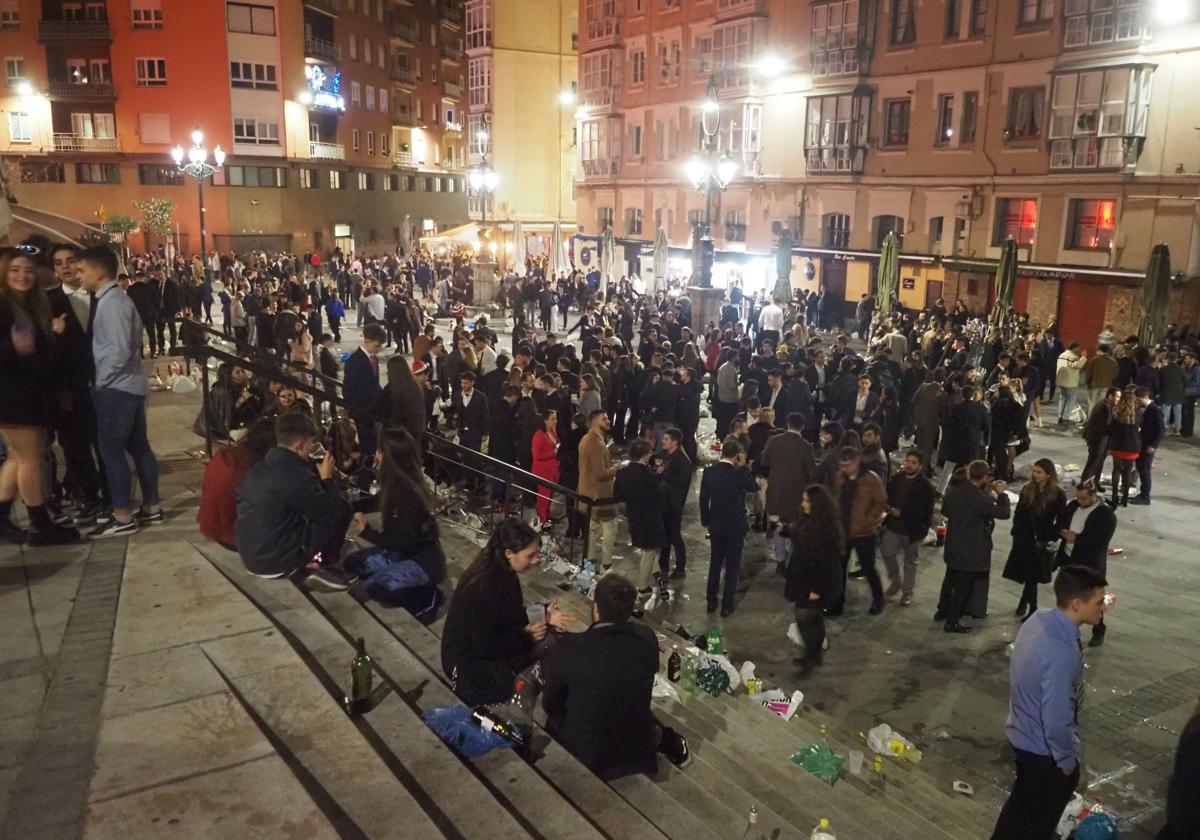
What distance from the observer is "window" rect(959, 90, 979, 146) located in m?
28.4

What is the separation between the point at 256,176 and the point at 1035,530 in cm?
5021

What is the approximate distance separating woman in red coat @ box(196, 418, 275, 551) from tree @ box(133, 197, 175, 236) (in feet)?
149

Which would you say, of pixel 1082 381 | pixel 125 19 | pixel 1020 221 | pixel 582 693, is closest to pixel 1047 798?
pixel 582 693

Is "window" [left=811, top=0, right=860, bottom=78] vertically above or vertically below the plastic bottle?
above

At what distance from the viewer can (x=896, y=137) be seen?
3108 cm

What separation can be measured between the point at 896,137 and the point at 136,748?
104 feet

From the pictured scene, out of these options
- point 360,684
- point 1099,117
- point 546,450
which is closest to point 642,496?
point 546,450

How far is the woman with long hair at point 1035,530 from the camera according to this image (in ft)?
27.6

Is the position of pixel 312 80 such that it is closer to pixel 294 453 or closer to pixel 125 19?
pixel 125 19

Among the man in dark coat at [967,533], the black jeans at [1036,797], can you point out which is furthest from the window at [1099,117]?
the black jeans at [1036,797]

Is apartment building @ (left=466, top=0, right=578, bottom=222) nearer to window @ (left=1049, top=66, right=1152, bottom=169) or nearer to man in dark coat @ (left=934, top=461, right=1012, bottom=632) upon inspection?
window @ (left=1049, top=66, right=1152, bottom=169)

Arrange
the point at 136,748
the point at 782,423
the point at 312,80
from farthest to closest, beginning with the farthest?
1. the point at 312,80
2. the point at 782,423
3. the point at 136,748

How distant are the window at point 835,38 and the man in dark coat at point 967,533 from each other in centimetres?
2676

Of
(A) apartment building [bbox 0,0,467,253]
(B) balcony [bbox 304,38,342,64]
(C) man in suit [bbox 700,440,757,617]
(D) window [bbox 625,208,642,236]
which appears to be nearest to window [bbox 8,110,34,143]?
(A) apartment building [bbox 0,0,467,253]
